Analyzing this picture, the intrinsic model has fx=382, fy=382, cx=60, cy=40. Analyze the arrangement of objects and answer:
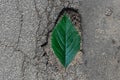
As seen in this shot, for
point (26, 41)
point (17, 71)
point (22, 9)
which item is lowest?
point (17, 71)

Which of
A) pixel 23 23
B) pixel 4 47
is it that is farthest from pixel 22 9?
pixel 4 47

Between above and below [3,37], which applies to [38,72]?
below

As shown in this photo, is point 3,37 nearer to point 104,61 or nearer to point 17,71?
point 17,71

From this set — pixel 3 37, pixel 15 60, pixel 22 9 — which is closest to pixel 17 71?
pixel 15 60
